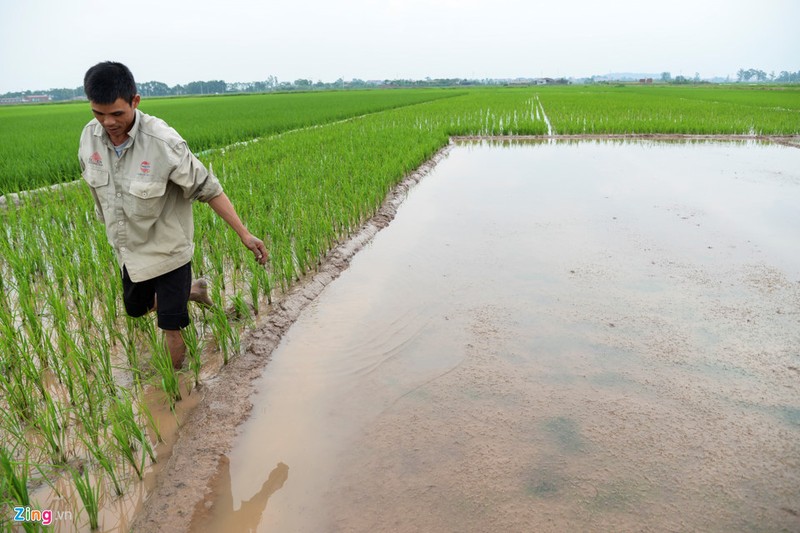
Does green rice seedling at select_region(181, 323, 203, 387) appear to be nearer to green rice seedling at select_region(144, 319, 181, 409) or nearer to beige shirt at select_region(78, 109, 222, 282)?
green rice seedling at select_region(144, 319, 181, 409)

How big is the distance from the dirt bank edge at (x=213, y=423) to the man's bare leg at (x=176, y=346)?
0.58 feet

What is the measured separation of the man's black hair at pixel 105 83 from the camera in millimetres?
1643

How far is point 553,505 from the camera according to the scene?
5.28 ft

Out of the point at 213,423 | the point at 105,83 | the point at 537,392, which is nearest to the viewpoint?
the point at 105,83

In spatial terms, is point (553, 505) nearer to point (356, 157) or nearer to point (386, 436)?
point (386, 436)

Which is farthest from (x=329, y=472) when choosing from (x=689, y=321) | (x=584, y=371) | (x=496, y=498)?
(x=689, y=321)

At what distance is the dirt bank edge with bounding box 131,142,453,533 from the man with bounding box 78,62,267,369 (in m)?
0.49

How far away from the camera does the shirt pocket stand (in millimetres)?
1846

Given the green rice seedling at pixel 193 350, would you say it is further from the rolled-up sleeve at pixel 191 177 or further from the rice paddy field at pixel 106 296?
the rolled-up sleeve at pixel 191 177

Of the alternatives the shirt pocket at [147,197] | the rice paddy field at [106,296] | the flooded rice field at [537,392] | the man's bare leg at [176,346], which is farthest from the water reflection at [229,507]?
the shirt pocket at [147,197]

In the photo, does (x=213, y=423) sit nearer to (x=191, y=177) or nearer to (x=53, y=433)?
(x=53, y=433)

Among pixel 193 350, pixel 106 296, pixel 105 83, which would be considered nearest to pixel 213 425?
pixel 193 350

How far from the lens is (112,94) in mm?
1673

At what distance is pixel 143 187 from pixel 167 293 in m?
0.48
